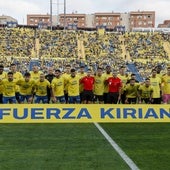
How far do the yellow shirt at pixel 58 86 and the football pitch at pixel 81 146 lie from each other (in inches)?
105

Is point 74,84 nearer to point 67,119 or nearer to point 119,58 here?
point 67,119

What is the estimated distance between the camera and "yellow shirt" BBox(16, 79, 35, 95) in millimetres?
14227

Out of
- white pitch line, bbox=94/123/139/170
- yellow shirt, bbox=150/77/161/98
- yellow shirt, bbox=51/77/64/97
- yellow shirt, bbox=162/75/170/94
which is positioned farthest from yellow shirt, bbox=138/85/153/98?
white pitch line, bbox=94/123/139/170

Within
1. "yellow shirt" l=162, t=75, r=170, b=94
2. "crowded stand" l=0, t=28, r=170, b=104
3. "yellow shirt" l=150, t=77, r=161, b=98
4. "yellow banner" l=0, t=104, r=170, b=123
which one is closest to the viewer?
"yellow banner" l=0, t=104, r=170, b=123

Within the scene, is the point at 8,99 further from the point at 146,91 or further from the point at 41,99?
the point at 146,91

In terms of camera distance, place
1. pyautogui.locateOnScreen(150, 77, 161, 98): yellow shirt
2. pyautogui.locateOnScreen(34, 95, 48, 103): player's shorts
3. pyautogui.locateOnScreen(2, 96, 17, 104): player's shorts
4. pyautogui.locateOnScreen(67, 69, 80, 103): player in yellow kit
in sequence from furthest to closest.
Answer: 1. pyautogui.locateOnScreen(150, 77, 161, 98): yellow shirt
2. pyautogui.locateOnScreen(67, 69, 80, 103): player in yellow kit
3. pyautogui.locateOnScreen(34, 95, 48, 103): player's shorts
4. pyautogui.locateOnScreen(2, 96, 17, 104): player's shorts

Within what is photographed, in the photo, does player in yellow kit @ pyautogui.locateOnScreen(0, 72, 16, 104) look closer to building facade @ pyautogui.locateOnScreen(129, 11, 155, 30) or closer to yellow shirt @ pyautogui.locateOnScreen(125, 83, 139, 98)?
yellow shirt @ pyautogui.locateOnScreen(125, 83, 139, 98)

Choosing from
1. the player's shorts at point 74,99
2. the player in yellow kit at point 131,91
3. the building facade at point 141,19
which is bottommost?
the player's shorts at point 74,99

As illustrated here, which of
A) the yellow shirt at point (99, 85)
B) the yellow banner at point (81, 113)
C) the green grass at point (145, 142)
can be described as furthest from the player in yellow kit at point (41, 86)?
the green grass at point (145, 142)

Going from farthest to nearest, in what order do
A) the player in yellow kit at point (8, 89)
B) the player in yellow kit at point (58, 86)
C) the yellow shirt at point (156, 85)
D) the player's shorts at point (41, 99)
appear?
the yellow shirt at point (156, 85)
the player in yellow kit at point (58, 86)
the player's shorts at point (41, 99)
the player in yellow kit at point (8, 89)

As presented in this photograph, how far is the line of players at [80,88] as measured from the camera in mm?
14250

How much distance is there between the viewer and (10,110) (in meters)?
11.7

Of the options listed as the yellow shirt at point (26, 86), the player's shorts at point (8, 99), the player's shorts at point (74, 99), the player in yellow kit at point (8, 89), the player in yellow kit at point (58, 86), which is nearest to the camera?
the player in yellow kit at point (8, 89)

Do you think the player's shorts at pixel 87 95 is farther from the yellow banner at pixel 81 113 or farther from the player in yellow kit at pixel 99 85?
the yellow banner at pixel 81 113
